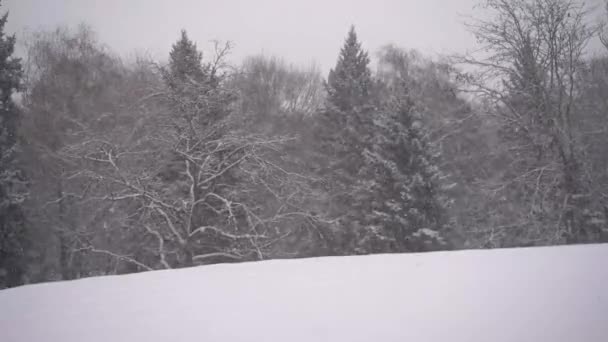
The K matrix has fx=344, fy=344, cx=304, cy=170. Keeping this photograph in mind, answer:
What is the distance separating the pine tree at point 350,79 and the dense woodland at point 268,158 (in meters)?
0.11

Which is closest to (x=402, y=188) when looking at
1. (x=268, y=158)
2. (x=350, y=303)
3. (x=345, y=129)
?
(x=345, y=129)

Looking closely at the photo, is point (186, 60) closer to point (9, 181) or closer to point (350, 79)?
point (9, 181)

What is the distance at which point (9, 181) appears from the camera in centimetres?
1277

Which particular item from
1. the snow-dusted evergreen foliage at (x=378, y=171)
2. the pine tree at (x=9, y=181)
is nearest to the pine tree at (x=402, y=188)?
the snow-dusted evergreen foliage at (x=378, y=171)

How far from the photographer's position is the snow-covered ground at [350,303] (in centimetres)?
200

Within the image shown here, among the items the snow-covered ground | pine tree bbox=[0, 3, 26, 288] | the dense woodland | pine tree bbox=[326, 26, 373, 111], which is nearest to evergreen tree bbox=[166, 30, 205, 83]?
the dense woodland

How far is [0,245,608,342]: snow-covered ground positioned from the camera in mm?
1998

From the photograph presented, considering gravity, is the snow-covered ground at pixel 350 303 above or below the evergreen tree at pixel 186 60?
below

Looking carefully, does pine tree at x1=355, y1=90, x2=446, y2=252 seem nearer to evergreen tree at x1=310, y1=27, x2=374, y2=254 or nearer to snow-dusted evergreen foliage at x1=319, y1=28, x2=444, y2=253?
snow-dusted evergreen foliage at x1=319, y1=28, x2=444, y2=253


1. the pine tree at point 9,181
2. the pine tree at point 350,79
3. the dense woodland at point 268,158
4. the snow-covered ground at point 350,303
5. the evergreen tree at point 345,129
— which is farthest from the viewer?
the pine tree at point 350,79

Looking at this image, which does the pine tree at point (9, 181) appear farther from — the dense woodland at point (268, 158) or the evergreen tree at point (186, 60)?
the evergreen tree at point (186, 60)

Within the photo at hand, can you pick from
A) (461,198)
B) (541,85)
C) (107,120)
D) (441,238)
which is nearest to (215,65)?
(107,120)

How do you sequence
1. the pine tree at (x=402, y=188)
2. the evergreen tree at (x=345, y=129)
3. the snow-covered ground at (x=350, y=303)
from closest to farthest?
the snow-covered ground at (x=350, y=303), the pine tree at (x=402, y=188), the evergreen tree at (x=345, y=129)

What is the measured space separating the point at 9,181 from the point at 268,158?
1048 cm
